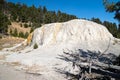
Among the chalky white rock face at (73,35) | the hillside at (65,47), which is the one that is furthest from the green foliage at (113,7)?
the chalky white rock face at (73,35)

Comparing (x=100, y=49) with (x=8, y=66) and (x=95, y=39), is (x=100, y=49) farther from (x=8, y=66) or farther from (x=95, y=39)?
(x=8, y=66)

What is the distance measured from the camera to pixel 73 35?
41.8 meters

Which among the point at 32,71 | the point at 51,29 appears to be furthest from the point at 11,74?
the point at 51,29

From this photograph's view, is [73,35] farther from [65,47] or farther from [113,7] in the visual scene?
[113,7]

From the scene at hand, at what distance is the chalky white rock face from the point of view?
133ft

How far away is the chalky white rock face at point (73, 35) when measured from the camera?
40.4 metres

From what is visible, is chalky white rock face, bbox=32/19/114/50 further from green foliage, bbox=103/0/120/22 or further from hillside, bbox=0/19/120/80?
green foliage, bbox=103/0/120/22

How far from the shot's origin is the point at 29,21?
103 meters

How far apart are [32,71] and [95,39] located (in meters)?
21.1

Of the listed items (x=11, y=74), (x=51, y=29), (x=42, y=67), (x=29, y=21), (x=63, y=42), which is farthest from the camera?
(x=29, y=21)

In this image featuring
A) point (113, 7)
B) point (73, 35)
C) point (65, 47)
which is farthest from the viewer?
point (73, 35)

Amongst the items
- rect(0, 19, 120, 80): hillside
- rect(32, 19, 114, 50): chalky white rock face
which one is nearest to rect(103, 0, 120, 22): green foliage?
rect(0, 19, 120, 80): hillside

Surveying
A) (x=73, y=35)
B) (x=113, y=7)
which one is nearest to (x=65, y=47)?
(x=73, y=35)

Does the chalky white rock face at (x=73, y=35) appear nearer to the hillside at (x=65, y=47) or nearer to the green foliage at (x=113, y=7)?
the hillside at (x=65, y=47)
